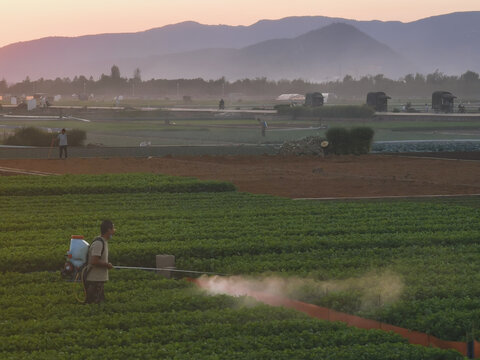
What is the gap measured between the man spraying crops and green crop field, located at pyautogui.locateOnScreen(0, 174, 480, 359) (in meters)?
0.36

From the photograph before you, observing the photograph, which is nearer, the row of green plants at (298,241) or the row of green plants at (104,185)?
the row of green plants at (298,241)

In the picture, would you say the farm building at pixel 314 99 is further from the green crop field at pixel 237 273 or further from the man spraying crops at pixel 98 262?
the man spraying crops at pixel 98 262

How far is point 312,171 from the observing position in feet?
138

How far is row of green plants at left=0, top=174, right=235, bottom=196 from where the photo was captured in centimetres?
3133

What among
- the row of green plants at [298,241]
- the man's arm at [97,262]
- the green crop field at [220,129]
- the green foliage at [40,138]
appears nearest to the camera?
the man's arm at [97,262]

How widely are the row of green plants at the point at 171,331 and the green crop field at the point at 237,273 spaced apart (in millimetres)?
Result: 25

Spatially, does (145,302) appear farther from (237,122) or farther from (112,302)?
(237,122)

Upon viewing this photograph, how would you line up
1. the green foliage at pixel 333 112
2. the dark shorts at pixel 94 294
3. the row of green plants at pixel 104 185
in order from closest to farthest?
1. the dark shorts at pixel 94 294
2. the row of green plants at pixel 104 185
3. the green foliage at pixel 333 112

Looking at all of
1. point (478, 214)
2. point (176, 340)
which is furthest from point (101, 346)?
point (478, 214)

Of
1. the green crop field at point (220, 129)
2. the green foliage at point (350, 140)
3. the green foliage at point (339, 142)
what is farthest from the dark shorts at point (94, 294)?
the green crop field at point (220, 129)

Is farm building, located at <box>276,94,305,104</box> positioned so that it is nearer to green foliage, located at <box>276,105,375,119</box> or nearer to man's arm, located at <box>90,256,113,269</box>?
green foliage, located at <box>276,105,375,119</box>

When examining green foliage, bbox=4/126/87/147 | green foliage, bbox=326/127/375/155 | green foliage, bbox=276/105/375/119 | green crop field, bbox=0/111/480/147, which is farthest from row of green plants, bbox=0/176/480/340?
green foliage, bbox=276/105/375/119

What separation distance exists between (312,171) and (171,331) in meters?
29.2

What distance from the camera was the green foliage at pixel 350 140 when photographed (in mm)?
51750
